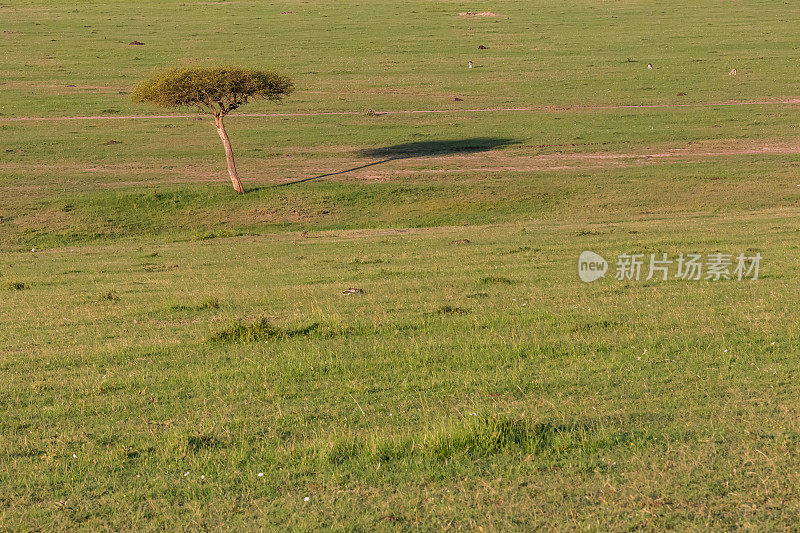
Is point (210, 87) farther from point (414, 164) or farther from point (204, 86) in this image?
point (414, 164)

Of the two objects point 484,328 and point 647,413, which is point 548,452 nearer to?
point 647,413

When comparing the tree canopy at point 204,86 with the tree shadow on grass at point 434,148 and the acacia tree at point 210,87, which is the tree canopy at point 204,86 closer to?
the acacia tree at point 210,87

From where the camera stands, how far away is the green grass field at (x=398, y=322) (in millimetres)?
6043

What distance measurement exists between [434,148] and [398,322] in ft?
110

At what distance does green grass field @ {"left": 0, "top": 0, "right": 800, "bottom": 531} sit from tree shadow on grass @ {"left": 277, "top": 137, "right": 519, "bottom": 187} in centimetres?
31

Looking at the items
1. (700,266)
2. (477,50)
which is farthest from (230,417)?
(477,50)

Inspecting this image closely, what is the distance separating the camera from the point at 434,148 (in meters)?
44.8

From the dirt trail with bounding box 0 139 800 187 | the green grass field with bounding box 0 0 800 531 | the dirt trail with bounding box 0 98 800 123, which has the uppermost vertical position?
the dirt trail with bounding box 0 98 800 123

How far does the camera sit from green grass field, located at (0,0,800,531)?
238 inches

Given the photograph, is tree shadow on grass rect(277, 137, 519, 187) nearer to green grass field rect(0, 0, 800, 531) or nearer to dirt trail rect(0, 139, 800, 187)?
green grass field rect(0, 0, 800, 531)

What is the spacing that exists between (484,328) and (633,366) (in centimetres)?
314

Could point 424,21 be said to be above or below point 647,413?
above

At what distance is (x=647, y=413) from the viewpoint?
7.56m

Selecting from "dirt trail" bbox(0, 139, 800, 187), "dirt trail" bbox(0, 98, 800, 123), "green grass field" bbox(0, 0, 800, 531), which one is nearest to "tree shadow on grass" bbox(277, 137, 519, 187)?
"green grass field" bbox(0, 0, 800, 531)
